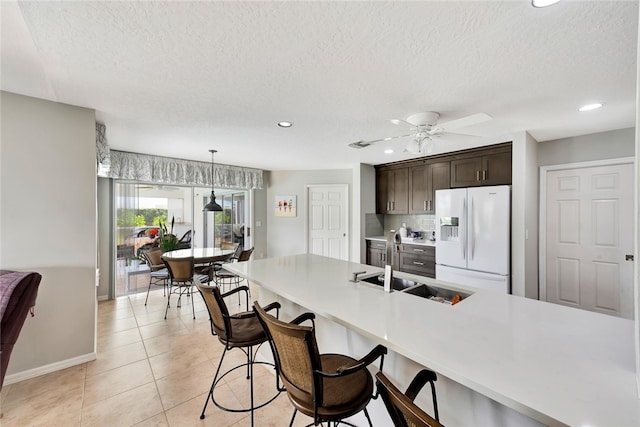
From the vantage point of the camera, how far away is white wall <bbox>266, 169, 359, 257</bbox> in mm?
5644

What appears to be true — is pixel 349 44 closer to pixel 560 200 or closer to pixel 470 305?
pixel 470 305

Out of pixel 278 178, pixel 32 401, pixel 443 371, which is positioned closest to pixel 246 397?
pixel 32 401

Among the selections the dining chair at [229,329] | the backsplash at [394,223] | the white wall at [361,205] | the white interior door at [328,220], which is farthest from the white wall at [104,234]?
the backsplash at [394,223]

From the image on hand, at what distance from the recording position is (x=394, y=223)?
5391 mm

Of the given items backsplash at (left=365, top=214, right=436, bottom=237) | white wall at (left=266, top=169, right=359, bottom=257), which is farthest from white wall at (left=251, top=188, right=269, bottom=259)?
backsplash at (left=365, top=214, right=436, bottom=237)

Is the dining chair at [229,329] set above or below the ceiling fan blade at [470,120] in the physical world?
below

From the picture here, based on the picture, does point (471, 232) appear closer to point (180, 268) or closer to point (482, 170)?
point (482, 170)

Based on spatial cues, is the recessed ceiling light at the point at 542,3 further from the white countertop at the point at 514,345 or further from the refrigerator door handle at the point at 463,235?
the refrigerator door handle at the point at 463,235

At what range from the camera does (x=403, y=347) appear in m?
1.04

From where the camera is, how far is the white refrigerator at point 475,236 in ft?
10.6

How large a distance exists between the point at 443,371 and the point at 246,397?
1.67 meters

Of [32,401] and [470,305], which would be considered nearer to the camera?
[470,305]

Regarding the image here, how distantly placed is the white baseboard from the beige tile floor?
0.12 feet

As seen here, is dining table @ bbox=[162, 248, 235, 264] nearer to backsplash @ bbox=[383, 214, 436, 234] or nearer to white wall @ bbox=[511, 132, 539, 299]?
backsplash @ bbox=[383, 214, 436, 234]
